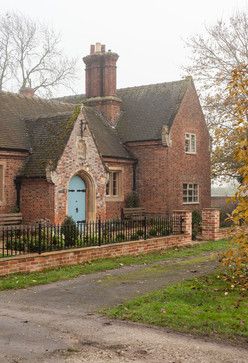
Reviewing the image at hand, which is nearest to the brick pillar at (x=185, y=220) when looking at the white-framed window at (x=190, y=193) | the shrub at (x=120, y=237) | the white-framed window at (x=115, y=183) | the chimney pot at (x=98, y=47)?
the shrub at (x=120, y=237)

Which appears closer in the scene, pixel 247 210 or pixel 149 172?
pixel 247 210

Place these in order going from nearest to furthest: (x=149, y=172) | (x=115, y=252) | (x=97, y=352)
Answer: (x=97, y=352)
(x=115, y=252)
(x=149, y=172)

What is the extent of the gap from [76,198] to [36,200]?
220 cm

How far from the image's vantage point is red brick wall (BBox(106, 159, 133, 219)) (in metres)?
25.1

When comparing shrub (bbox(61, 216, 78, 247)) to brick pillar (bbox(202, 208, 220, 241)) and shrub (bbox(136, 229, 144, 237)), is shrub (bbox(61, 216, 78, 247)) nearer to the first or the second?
shrub (bbox(136, 229, 144, 237))

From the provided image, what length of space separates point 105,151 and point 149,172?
10.5 feet

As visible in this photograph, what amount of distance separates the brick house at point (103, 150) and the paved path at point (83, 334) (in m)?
9.30

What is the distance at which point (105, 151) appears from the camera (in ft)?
81.3

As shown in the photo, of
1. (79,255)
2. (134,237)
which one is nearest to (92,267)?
(79,255)

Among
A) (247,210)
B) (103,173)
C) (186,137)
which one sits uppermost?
(186,137)

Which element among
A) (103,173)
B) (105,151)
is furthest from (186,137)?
(103,173)

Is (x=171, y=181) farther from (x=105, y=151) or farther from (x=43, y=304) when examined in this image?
(x=43, y=304)

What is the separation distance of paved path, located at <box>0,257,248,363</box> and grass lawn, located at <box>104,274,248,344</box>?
0.40m

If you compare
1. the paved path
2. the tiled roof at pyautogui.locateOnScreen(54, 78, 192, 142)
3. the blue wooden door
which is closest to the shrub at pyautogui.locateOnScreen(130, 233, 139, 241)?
the blue wooden door
